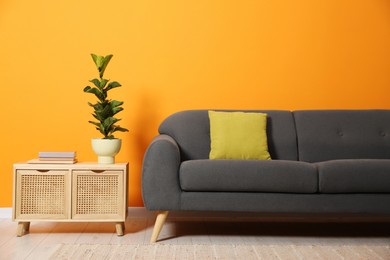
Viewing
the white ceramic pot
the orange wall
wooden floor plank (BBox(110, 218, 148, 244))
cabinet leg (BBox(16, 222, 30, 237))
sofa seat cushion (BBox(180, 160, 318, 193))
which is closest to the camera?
sofa seat cushion (BBox(180, 160, 318, 193))

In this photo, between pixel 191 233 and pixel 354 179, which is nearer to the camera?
pixel 354 179

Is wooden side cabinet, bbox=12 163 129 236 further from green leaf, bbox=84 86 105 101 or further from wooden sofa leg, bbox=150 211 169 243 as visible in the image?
green leaf, bbox=84 86 105 101

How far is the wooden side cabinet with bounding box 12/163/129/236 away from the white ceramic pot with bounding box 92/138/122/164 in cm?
15

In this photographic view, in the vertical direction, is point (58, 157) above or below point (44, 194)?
above

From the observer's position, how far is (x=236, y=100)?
4270mm

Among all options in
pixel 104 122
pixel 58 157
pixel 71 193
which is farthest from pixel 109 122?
pixel 71 193

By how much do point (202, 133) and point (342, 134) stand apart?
1.03 m

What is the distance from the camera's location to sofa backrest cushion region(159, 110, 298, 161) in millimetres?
3811

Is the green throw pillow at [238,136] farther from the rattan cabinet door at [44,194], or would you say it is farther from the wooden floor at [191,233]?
the rattan cabinet door at [44,194]

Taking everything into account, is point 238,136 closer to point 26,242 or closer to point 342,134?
point 342,134

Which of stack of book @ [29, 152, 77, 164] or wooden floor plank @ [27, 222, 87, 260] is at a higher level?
stack of book @ [29, 152, 77, 164]

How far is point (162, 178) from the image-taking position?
3283 mm

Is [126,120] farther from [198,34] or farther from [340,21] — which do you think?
[340,21]

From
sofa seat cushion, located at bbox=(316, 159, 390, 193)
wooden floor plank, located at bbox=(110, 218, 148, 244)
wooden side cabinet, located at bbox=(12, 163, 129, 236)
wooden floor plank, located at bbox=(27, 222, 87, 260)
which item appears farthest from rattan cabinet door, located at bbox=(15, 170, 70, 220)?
sofa seat cushion, located at bbox=(316, 159, 390, 193)
